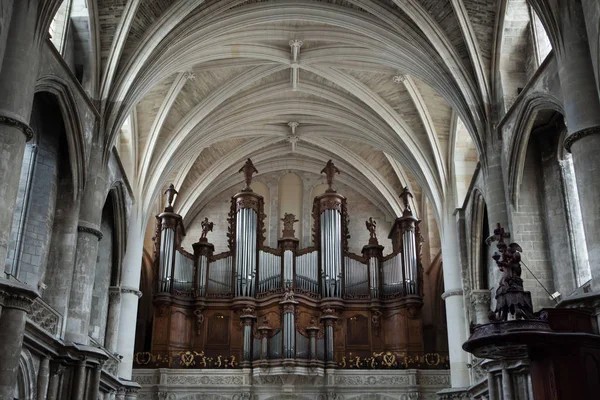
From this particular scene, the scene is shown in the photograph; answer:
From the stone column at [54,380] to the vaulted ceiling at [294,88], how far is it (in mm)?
5697

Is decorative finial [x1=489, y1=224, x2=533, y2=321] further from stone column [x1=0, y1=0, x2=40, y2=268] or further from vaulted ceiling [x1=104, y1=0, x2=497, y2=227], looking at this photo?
stone column [x1=0, y1=0, x2=40, y2=268]

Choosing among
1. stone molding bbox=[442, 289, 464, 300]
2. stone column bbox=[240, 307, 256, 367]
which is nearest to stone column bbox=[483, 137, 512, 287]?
stone molding bbox=[442, 289, 464, 300]

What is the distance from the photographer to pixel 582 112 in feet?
41.5

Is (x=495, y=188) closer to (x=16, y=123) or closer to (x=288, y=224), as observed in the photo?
(x=16, y=123)

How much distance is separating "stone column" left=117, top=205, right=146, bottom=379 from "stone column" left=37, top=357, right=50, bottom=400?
6.70m

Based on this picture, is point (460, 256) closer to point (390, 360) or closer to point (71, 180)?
point (390, 360)

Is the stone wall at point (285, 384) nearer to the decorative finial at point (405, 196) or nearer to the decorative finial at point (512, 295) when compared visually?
the decorative finial at point (405, 196)

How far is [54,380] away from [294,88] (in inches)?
505

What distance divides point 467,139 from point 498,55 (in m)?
4.99

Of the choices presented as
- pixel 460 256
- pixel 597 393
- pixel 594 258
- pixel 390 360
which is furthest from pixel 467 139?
pixel 597 393

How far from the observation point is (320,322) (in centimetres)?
2516

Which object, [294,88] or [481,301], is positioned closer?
[481,301]

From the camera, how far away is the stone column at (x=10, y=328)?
12.2m

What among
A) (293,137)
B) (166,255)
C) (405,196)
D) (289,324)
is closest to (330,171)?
(293,137)
